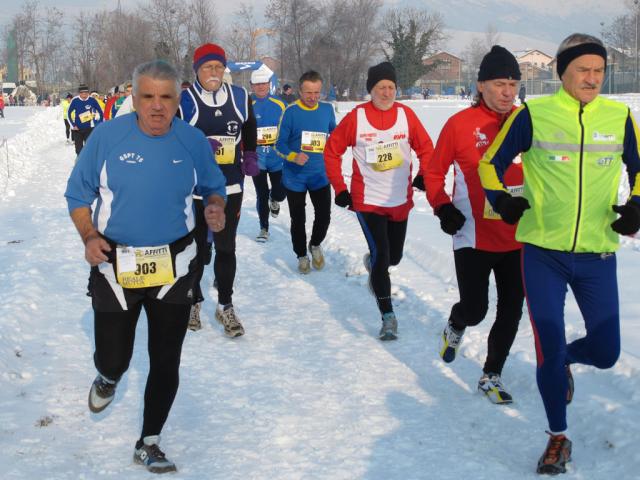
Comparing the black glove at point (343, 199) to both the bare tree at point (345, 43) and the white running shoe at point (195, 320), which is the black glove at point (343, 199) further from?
the bare tree at point (345, 43)

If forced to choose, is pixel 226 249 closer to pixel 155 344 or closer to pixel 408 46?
pixel 155 344

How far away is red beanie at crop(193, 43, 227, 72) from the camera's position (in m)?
6.02

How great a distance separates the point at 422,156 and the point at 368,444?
274 centimetres

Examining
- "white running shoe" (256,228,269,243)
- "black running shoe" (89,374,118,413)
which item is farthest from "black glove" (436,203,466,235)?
"white running shoe" (256,228,269,243)

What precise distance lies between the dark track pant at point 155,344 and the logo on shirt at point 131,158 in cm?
68

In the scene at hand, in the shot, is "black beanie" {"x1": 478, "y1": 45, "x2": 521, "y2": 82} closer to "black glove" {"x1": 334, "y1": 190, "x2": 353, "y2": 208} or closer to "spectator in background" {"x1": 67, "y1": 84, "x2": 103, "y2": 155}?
"black glove" {"x1": 334, "y1": 190, "x2": 353, "y2": 208}

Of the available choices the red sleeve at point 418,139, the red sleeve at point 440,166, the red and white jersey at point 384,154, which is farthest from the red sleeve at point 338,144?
the red sleeve at point 440,166

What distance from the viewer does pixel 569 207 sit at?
12.5 ft

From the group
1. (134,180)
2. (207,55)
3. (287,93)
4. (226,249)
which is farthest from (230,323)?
(287,93)

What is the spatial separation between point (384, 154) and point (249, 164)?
104cm

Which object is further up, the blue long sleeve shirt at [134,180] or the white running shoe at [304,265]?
the blue long sleeve shirt at [134,180]

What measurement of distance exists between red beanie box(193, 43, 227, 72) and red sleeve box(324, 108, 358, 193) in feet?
3.42

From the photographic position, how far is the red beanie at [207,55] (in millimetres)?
6023

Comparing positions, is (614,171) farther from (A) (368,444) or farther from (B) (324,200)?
(B) (324,200)
